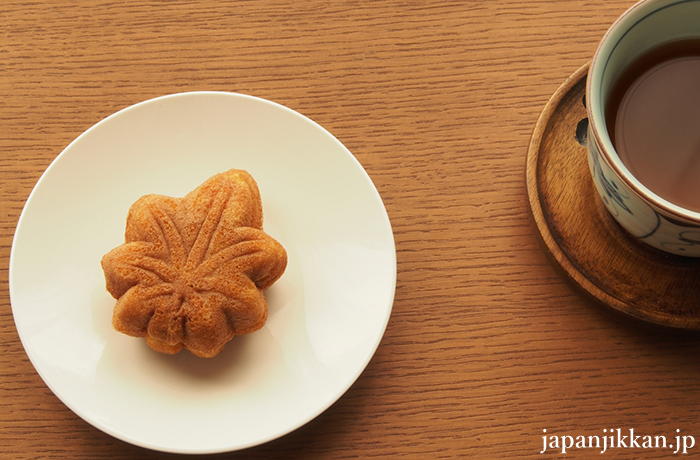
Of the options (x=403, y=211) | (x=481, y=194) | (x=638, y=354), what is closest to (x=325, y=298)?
(x=403, y=211)

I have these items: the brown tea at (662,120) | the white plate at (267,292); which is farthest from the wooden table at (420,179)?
the brown tea at (662,120)

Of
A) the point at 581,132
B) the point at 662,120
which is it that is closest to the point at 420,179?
the point at 581,132

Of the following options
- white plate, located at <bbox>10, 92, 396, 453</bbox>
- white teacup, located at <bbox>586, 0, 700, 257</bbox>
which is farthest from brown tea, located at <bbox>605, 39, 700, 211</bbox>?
white plate, located at <bbox>10, 92, 396, 453</bbox>

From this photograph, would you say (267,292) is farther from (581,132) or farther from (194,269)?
(581,132)

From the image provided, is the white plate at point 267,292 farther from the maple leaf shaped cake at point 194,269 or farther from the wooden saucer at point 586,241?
the wooden saucer at point 586,241

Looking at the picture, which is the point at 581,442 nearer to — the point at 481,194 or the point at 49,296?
the point at 481,194

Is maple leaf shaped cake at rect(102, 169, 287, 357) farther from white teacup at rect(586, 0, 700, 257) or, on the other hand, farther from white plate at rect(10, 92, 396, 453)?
white teacup at rect(586, 0, 700, 257)
